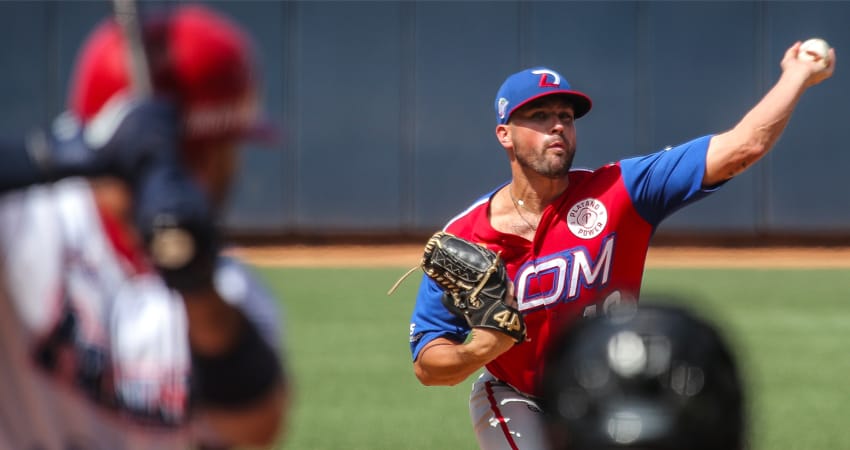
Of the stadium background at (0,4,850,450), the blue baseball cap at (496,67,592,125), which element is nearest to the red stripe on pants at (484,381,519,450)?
the blue baseball cap at (496,67,592,125)

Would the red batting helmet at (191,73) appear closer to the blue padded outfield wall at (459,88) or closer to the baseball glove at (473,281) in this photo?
the baseball glove at (473,281)

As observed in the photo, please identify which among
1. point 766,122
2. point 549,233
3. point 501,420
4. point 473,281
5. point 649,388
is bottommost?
point 501,420

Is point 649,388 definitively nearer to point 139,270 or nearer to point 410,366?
point 139,270

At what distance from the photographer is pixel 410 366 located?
1081cm

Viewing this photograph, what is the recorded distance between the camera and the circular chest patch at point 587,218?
4.70m

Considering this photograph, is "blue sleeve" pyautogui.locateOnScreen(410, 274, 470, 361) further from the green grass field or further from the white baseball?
the white baseball

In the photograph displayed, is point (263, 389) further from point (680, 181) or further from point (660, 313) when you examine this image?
point (680, 181)

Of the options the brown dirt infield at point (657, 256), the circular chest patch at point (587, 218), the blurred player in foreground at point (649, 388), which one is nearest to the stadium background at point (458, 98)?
the brown dirt infield at point (657, 256)

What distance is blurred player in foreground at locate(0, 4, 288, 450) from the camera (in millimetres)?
1628

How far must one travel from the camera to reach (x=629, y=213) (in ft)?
15.5

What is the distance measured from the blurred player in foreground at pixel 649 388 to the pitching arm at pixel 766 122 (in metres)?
2.90

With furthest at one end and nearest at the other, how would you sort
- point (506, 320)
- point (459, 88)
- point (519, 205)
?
point (459, 88) < point (519, 205) < point (506, 320)

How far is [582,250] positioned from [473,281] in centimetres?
56

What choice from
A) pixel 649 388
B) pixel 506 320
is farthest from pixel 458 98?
pixel 649 388
